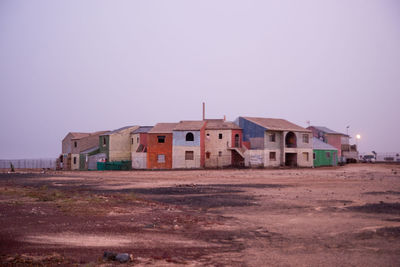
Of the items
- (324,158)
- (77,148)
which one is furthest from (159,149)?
(324,158)

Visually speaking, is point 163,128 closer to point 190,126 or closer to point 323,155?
point 190,126

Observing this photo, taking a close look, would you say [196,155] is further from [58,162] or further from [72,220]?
[72,220]

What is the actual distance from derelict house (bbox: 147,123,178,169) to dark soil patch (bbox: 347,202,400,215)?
4447 cm

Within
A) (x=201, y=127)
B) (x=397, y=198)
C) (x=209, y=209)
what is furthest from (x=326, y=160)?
(x=209, y=209)

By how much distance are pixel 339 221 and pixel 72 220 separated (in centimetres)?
903

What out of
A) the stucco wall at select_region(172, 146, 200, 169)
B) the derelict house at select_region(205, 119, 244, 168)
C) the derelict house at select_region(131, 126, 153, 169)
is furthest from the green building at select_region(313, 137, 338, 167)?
the derelict house at select_region(131, 126, 153, 169)

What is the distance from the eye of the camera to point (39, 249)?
799 cm

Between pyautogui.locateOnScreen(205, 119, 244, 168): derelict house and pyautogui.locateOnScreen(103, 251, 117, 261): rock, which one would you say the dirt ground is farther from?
pyautogui.locateOnScreen(205, 119, 244, 168): derelict house

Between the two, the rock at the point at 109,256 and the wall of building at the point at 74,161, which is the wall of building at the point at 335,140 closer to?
the wall of building at the point at 74,161

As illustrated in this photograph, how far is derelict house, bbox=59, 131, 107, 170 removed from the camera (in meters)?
65.4

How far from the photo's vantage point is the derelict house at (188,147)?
56719 millimetres

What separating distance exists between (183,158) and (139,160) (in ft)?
25.2

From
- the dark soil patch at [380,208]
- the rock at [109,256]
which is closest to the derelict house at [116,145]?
the dark soil patch at [380,208]

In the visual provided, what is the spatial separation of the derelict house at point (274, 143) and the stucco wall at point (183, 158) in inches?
323
